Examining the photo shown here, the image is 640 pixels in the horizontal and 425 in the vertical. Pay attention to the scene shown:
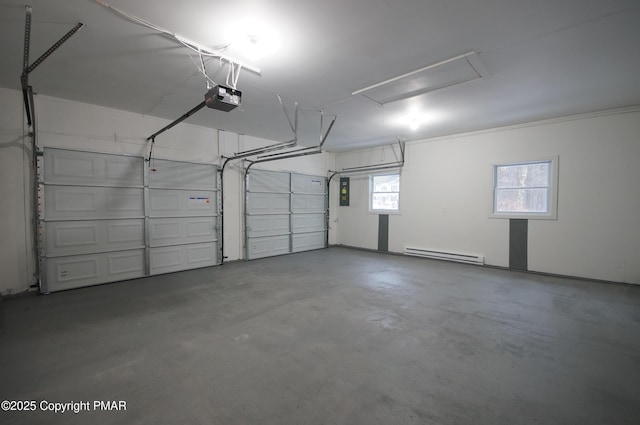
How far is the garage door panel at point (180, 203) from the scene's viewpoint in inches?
202

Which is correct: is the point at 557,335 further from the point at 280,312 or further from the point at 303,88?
the point at 303,88

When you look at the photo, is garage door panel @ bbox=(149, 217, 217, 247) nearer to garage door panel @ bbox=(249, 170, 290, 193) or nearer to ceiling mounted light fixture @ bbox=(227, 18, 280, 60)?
garage door panel @ bbox=(249, 170, 290, 193)

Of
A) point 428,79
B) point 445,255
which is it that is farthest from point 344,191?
point 428,79

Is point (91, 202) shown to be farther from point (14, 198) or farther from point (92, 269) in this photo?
point (92, 269)

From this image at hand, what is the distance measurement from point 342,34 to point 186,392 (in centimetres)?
319

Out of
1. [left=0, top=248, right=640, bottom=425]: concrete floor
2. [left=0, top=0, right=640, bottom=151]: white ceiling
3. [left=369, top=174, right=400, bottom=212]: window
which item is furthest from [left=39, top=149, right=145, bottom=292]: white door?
[left=369, top=174, right=400, bottom=212]: window

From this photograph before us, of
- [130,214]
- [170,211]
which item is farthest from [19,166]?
[170,211]

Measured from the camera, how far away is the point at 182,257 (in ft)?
18.0

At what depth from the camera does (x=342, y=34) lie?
8.28 feet

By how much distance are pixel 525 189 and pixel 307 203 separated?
5068mm

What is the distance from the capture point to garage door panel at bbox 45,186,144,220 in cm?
415

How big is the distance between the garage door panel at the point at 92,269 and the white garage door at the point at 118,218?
1 cm

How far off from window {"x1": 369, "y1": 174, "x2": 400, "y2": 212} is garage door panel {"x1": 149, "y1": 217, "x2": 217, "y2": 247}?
14.4 ft

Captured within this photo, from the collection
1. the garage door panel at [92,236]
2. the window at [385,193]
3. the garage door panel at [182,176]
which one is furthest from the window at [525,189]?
the garage door panel at [92,236]
